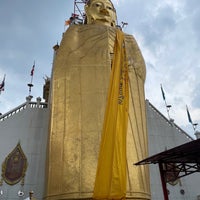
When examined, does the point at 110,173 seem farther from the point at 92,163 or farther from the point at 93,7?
the point at 93,7

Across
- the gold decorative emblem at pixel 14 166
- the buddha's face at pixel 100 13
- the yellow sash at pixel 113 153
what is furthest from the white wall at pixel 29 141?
the yellow sash at pixel 113 153

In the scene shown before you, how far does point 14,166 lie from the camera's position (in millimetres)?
8789

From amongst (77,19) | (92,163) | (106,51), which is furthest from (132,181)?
(77,19)


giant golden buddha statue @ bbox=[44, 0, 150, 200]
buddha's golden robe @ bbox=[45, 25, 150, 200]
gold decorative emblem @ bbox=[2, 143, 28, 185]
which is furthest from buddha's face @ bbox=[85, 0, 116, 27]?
gold decorative emblem @ bbox=[2, 143, 28, 185]

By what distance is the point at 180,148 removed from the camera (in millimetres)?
5273

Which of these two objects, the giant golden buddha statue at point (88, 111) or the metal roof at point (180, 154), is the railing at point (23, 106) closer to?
the giant golden buddha statue at point (88, 111)

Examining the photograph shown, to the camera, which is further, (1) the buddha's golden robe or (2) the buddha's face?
(2) the buddha's face

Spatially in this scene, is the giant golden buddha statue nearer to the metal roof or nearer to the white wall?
the metal roof

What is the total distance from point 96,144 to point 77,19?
9.07 metres

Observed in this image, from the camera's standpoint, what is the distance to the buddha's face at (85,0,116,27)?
37.4ft

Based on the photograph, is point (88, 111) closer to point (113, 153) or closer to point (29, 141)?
point (29, 141)

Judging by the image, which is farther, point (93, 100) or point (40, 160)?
point (40, 160)

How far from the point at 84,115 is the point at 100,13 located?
5625 mm

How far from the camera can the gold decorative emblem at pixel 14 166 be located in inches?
337
